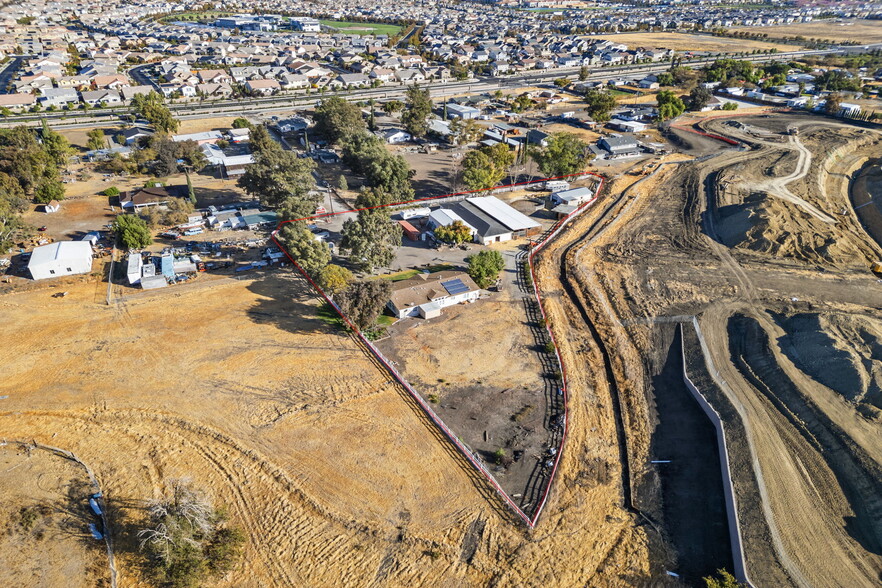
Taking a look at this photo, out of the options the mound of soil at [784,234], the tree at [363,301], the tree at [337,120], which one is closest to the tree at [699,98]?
the mound of soil at [784,234]

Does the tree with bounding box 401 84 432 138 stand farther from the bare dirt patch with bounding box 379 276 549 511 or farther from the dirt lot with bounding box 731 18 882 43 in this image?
the dirt lot with bounding box 731 18 882 43

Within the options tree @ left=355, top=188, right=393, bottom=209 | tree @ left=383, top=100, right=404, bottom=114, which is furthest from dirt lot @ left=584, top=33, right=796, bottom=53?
tree @ left=355, top=188, right=393, bottom=209

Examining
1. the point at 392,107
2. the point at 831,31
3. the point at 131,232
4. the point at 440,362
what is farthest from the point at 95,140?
the point at 831,31

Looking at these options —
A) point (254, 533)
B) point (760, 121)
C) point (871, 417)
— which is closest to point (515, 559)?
point (254, 533)

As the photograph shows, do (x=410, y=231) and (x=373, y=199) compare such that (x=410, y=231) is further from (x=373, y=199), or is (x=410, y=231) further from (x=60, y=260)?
(x=60, y=260)

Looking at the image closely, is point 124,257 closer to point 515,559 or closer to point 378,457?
point 378,457
